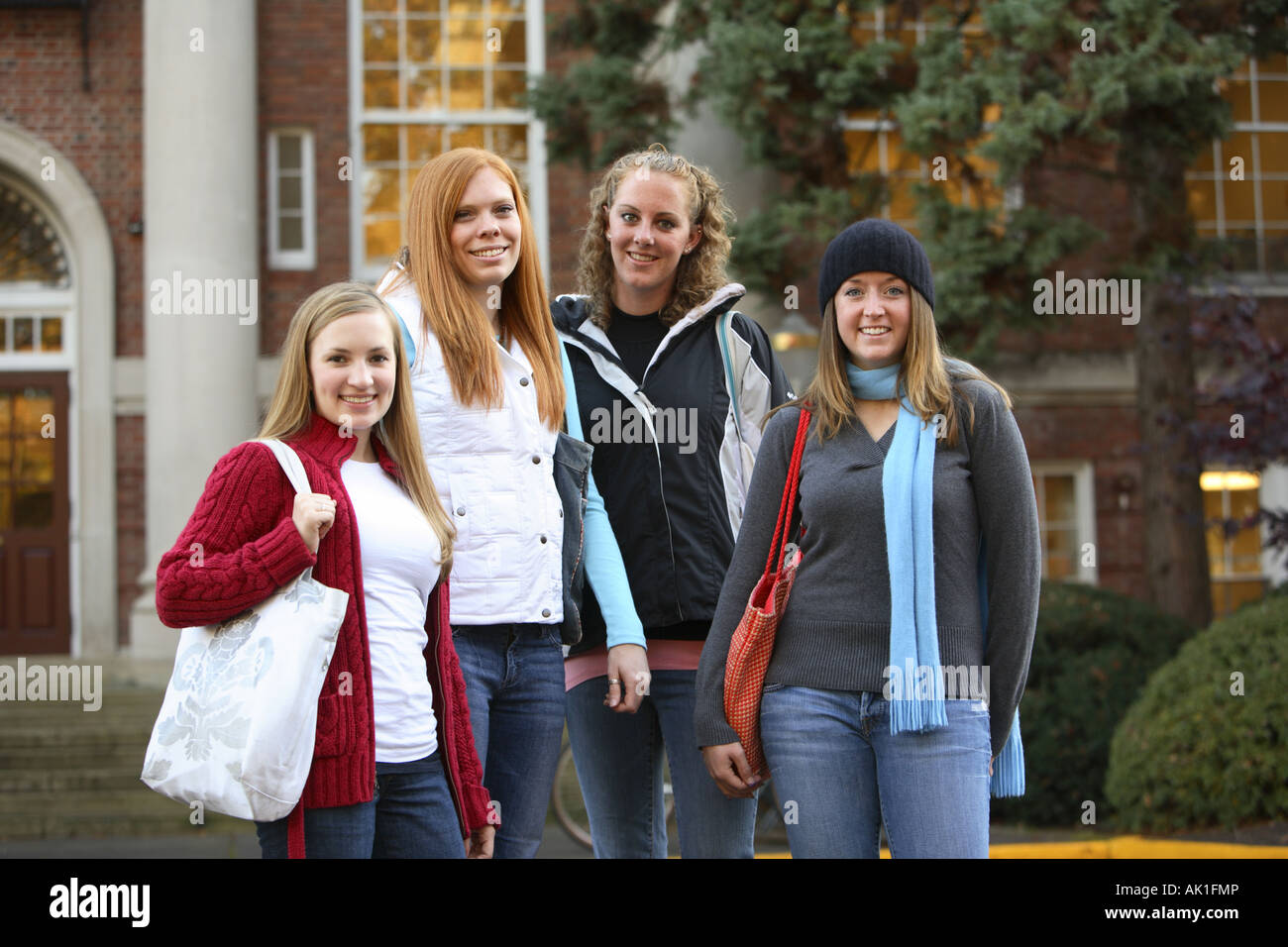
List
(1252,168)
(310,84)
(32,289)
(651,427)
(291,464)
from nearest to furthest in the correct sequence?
(291,464), (651,427), (32,289), (310,84), (1252,168)

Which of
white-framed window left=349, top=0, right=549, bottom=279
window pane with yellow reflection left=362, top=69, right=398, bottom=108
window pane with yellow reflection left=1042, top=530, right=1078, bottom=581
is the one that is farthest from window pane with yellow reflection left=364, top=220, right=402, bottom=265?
window pane with yellow reflection left=1042, top=530, right=1078, bottom=581

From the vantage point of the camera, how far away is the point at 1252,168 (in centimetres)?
1327

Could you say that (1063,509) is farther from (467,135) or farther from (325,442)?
(325,442)

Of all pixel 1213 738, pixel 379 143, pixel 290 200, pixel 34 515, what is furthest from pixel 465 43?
pixel 1213 738

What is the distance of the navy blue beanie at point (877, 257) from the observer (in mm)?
3088

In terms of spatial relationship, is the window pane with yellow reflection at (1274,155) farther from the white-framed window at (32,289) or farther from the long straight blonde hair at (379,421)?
the long straight blonde hair at (379,421)

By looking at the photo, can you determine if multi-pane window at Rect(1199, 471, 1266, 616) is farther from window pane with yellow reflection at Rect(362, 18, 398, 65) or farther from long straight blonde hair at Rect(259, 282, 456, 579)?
long straight blonde hair at Rect(259, 282, 456, 579)

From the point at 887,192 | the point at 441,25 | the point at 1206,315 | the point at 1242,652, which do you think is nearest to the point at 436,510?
the point at 1242,652

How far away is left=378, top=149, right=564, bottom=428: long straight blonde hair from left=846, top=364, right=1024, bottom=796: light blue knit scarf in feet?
2.90

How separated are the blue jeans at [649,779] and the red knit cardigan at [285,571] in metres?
0.94

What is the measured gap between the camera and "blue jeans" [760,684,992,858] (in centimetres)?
288

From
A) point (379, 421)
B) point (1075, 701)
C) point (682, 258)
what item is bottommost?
point (1075, 701)

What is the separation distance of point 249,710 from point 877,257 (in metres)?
1.74
